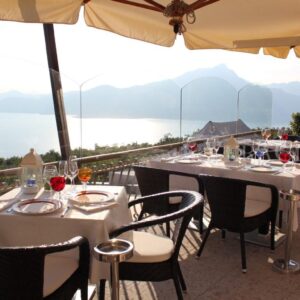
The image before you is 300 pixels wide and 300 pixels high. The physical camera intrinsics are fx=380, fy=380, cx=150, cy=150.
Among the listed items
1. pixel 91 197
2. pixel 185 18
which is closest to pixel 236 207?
pixel 91 197

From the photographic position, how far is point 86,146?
15.7 feet

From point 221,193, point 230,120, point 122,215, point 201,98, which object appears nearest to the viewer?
point 122,215

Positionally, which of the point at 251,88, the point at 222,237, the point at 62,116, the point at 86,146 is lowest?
the point at 222,237

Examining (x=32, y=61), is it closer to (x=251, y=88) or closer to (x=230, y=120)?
(x=230, y=120)

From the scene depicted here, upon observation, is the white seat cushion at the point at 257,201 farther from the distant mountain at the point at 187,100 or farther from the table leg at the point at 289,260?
A: the distant mountain at the point at 187,100

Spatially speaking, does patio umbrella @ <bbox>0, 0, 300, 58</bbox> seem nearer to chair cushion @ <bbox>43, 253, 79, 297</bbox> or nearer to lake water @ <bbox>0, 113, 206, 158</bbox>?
lake water @ <bbox>0, 113, 206, 158</bbox>

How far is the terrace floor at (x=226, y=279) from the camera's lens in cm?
272

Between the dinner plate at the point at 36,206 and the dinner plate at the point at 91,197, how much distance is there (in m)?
0.12

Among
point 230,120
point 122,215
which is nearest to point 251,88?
point 230,120

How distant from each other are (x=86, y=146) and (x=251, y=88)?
475 centimetres

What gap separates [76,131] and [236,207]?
7.76 ft

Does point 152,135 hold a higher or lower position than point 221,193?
higher

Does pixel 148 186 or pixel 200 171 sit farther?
pixel 200 171

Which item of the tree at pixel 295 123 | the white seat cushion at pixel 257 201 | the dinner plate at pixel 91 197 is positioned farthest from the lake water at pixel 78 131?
the tree at pixel 295 123
